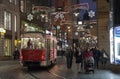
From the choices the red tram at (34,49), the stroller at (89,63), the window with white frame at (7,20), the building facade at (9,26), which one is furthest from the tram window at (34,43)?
the window with white frame at (7,20)

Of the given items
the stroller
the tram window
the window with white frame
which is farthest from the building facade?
the stroller

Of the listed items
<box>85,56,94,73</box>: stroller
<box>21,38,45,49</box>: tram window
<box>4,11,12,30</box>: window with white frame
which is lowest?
<box>85,56,94,73</box>: stroller

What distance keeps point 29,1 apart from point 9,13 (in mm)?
18868

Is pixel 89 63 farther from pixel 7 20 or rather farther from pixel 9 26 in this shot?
pixel 9 26

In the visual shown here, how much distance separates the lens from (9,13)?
208ft

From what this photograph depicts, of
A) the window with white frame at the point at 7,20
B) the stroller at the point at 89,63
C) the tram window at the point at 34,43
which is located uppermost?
the window with white frame at the point at 7,20

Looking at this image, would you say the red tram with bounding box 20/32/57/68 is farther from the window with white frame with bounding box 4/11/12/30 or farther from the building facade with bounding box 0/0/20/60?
the window with white frame with bounding box 4/11/12/30

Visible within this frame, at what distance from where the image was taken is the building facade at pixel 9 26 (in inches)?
2291

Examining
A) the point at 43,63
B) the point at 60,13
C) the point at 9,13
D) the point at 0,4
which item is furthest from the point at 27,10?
the point at 43,63

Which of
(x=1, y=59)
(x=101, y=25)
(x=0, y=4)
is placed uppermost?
(x=0, y=4)

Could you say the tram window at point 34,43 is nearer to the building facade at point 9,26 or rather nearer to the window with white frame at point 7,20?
the building facade at point 9,26

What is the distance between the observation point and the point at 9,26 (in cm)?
6325

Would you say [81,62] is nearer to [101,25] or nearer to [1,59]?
[101,25]

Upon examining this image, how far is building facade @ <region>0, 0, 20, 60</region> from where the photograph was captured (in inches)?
2291
